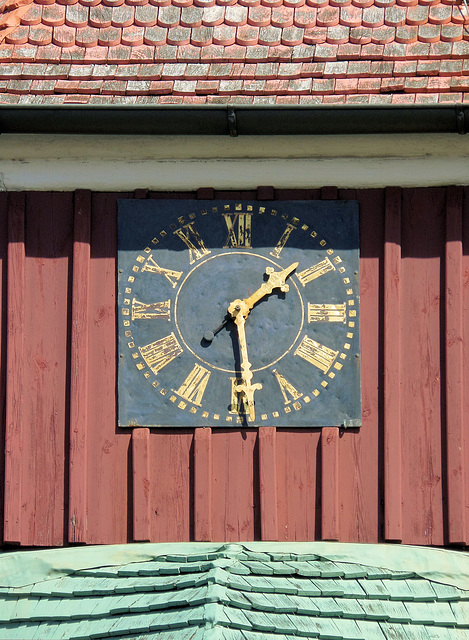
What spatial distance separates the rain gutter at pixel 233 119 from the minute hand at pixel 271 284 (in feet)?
2.98

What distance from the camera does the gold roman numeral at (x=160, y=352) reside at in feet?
37.4

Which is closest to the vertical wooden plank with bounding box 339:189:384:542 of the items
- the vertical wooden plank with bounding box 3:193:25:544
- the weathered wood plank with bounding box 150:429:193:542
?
the weathered wood plank with bounding box 150:429:193:542

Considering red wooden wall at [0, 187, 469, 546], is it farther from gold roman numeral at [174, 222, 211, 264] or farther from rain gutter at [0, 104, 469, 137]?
rain gutter at [0, 104, 469, 137]

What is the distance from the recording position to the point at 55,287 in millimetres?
11617

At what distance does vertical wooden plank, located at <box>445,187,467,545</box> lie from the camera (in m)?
11.1

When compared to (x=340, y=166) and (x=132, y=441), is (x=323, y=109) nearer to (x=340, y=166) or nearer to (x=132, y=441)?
(x=340, y=166)

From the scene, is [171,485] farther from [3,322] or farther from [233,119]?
[233,119]

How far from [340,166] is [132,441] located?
230 centimetres

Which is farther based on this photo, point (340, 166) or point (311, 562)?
point (340, 166)

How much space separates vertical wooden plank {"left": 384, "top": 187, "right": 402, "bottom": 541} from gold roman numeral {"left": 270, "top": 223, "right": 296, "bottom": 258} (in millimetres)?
638

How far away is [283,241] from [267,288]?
362 mm

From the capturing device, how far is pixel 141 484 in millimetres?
11250

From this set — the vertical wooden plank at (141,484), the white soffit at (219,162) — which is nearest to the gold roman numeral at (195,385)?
the vertical wooden plank at (141,484)

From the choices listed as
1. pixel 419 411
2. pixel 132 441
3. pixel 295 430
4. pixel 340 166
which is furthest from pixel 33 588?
pixel 340 166
